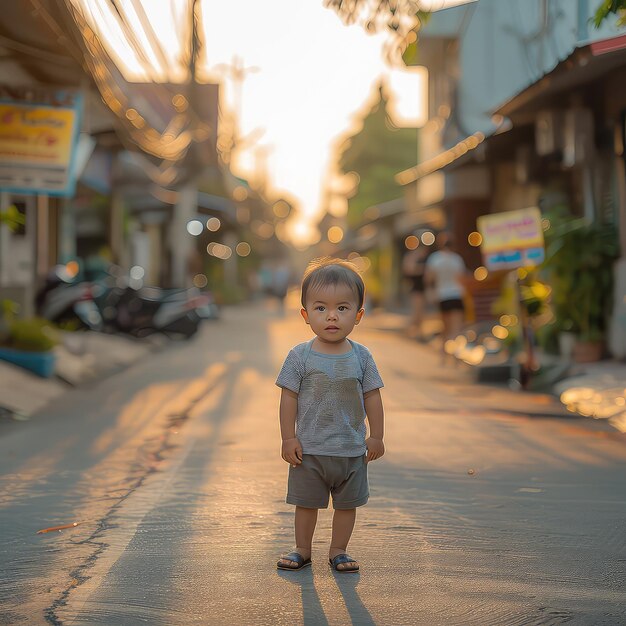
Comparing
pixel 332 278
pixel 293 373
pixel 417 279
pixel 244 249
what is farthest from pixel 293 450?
pixel 244 249

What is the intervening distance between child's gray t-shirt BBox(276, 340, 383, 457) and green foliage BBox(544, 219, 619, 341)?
30.2 ft

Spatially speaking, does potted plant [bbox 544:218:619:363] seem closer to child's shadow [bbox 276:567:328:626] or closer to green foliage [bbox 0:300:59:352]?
green foliage [bbox 0:300:59:352]

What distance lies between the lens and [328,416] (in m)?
4.87

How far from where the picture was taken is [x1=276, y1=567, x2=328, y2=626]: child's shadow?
413 centimetres

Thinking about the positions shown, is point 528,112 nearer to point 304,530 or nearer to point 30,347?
point 30,347

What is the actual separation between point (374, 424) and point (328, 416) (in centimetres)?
21

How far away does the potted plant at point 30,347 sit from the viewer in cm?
1270

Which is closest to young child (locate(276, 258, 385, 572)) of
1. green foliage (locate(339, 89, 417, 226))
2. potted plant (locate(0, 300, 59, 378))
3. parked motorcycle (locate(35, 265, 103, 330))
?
potted plant (locate(0, 300, 59, 378))

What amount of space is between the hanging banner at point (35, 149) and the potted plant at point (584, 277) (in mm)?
5838

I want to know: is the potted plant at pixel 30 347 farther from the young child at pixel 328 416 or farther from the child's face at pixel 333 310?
the child's face at pixel 333 310

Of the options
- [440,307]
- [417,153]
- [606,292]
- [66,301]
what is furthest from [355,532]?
[417,153]

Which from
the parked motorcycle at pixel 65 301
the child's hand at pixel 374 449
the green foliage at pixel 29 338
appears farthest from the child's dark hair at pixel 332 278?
the parked motorcycle at pixel 65 301

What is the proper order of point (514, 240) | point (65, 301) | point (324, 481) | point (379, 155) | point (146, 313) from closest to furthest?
point (324, 481) < point (514, 240) < point (65, 301) < point (146, 313) < point (379, 155)

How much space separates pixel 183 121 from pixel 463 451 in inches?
694
